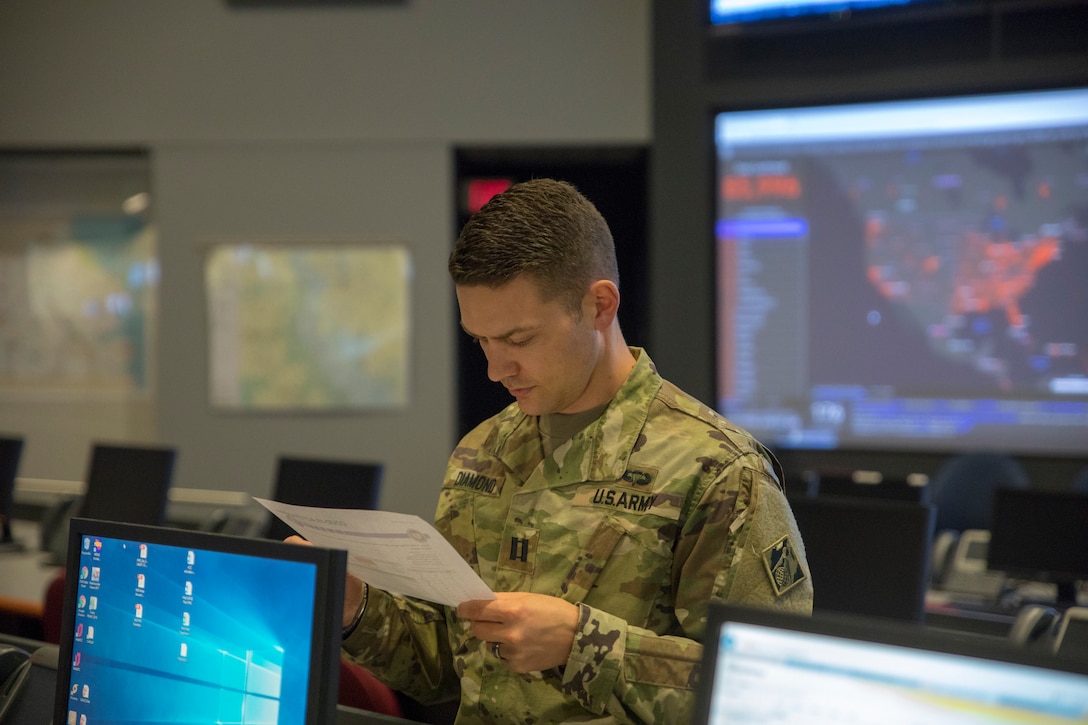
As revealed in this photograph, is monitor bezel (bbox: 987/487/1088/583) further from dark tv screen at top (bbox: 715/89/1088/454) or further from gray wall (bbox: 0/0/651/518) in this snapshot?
gray wall (bbox: 0/0/651/518)

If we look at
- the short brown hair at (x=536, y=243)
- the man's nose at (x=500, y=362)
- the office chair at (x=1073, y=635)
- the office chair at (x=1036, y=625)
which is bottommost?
the office chair at (x=1036, y=625)

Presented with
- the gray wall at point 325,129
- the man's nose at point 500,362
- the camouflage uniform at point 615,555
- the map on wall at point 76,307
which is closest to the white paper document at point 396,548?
the camouflage uniform at point 615,555

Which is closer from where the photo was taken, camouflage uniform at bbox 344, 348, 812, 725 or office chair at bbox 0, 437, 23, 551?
camouflage uniform at bbox 344, 348, 812, 725

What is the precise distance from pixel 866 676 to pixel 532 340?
0.67 meters

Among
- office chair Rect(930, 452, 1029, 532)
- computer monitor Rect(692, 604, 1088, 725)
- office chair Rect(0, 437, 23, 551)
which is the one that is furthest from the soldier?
office chair Rect(930, 452, 1029, 532)

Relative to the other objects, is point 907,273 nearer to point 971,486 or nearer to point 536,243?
point 971,486

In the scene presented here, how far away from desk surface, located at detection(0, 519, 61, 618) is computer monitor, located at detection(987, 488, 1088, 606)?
279 cm

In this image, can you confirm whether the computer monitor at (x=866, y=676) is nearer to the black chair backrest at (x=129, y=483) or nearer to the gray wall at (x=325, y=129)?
the black chair backrest at (x=129, y=483)

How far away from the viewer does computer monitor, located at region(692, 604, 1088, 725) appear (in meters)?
0.66

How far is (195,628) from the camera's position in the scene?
1030 mm

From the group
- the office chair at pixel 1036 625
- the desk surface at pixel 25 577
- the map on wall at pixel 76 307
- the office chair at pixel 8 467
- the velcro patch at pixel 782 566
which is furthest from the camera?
the map on wall at pixel 76 307

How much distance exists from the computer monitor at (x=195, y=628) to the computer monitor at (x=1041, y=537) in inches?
99.1

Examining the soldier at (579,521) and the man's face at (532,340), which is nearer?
the soldier at (579,521)

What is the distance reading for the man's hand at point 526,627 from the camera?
42.8 inches
